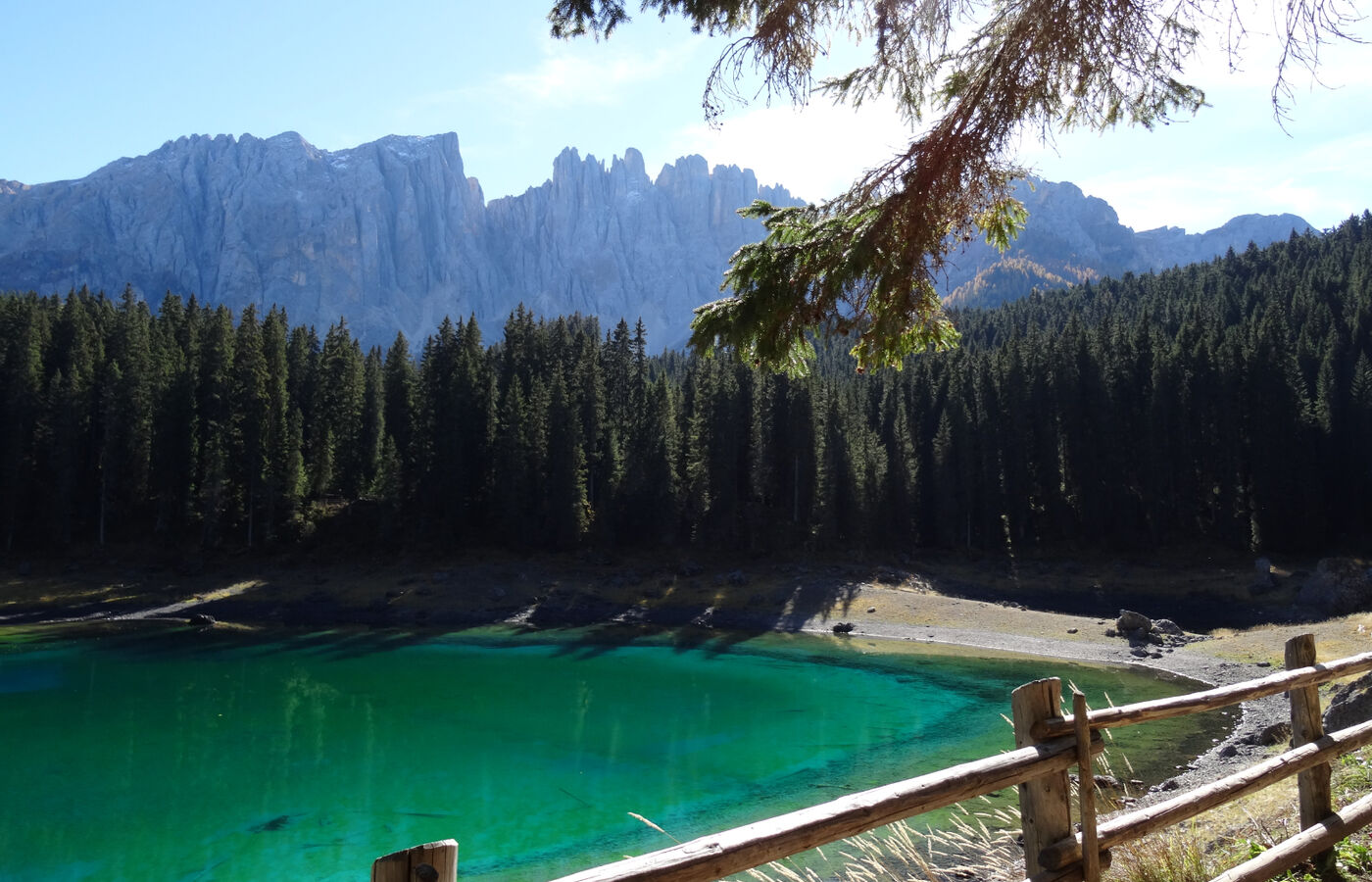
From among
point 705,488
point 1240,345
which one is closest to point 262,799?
point 705,488

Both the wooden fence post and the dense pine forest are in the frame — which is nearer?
the wooden fence post

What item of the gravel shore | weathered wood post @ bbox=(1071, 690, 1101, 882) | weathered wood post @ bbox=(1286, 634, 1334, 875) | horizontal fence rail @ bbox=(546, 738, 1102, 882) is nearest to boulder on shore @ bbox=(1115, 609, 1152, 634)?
the gravel shore

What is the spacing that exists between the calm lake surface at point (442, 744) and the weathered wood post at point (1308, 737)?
35.3ft

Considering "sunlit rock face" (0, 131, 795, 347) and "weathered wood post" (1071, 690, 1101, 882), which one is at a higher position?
"sunlit rock face" (0, 131, 795, 347)

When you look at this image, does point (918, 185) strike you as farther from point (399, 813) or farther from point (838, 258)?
point (399, 813)

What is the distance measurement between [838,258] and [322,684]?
2949 cm

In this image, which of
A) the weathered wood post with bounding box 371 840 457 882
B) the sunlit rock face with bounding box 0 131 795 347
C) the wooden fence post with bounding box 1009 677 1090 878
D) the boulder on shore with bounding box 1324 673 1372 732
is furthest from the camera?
the sunlit rock face with bounding box 0 131 795 347

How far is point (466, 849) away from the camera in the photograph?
14.3m

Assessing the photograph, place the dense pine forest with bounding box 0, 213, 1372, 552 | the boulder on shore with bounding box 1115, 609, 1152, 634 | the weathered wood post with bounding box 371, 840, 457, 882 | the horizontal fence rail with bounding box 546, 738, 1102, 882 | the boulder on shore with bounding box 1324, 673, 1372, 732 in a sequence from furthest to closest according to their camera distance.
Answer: the dense pine forest with bounding box 0, 213, 1372, 552, the boulder on shore with bounding box 1115, 609, 1152, 634, the boulder on shore with bounding box 1324, 673, 1372, 732, the horizontal fence rail with bounding box 546, 738, 1102, 882, the weathered wood post with bounding box 371, 840, 457, 882

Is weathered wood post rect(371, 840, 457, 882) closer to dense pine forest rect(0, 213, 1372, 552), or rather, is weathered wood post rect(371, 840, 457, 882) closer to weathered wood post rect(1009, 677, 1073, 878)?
weathered wood post rect(1009, 677, 1073, 878)

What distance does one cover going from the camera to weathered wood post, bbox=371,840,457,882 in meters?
2.45

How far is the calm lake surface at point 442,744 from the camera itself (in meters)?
15.1

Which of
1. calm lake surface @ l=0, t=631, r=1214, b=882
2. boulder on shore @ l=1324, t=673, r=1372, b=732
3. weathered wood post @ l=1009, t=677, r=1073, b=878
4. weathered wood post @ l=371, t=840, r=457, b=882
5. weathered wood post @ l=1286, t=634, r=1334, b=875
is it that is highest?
weathered wood post @ l=371, t=840, r=457, b=882

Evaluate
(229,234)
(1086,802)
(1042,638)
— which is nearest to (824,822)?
(1086,802)
